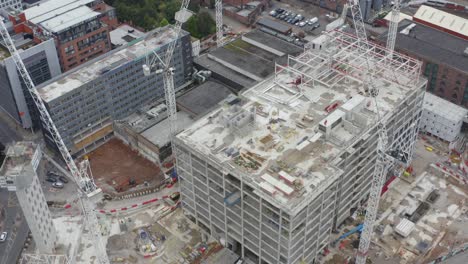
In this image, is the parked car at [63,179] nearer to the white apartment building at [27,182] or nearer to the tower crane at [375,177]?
the white apartment building at [27,182]

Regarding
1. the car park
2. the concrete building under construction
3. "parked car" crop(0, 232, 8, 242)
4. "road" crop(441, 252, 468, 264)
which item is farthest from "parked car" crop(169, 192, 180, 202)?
"road" crop(441, 252, 468, 264)

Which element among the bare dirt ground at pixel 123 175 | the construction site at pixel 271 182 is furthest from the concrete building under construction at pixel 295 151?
the bare dirt ground at pixel 123 175

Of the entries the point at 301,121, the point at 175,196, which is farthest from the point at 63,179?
the point at 301,121

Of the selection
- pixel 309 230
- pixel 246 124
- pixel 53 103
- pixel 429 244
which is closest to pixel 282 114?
pixel 246 124

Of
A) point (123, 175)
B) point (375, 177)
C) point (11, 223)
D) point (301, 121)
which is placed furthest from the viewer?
point (123, 175)

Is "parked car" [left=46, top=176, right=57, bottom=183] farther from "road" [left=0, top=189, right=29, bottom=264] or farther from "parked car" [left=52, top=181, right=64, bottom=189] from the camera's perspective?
"road" [left=0, top=189, right=29, bottom=264]

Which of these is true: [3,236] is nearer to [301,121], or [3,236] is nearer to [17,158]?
[17,158]
